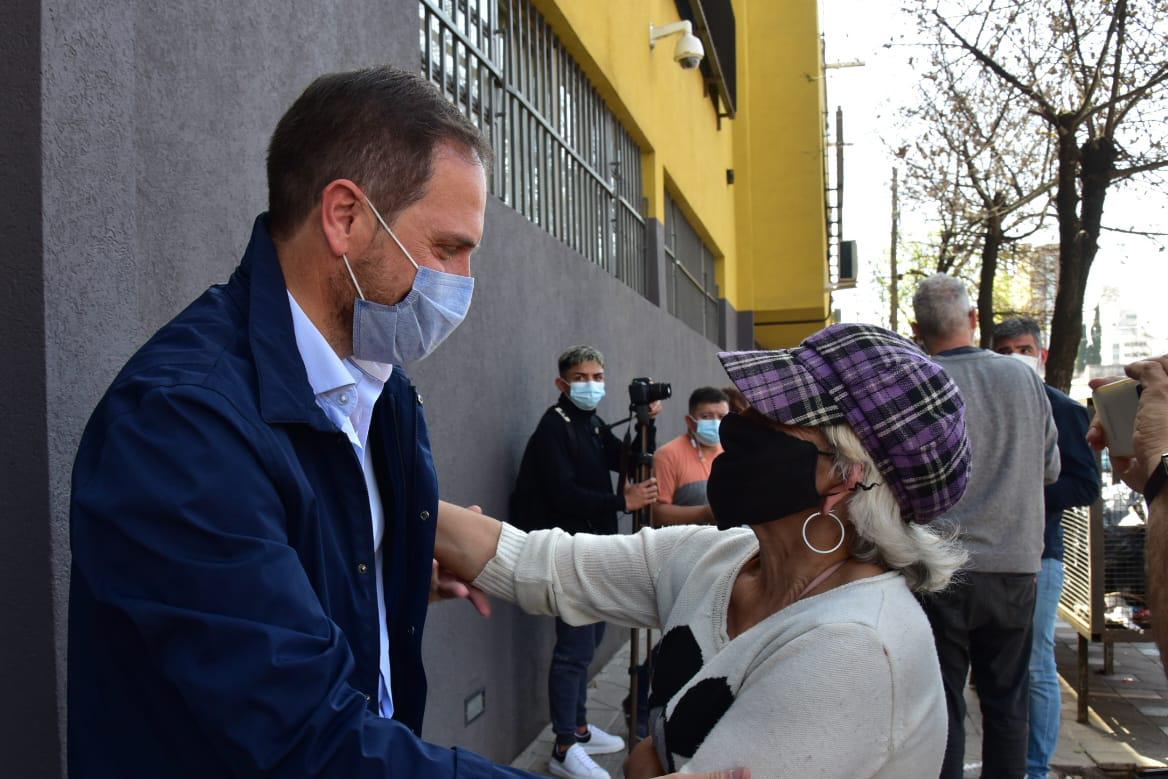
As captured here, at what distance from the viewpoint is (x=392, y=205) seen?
5.64ft

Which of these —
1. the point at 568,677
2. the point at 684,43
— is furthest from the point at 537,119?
the point at 684,43

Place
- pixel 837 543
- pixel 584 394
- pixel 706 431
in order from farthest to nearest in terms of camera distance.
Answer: pixel 706 431 → pixel 584 394 → pixel 837 543

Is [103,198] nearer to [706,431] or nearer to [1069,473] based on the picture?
[706,431]

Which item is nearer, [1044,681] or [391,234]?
[391,234]

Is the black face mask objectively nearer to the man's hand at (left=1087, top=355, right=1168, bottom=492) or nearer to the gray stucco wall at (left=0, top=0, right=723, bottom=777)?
the man's hand at (left=1087, top=355, right=1168, bottom=492)

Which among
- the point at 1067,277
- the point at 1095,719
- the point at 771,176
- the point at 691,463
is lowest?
the point at 1095,719

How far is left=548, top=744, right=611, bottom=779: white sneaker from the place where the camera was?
15.4 ft

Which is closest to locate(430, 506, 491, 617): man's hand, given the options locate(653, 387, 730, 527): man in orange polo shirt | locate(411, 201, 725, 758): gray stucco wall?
locate(411, 201, 725, 758): gray stucco wall

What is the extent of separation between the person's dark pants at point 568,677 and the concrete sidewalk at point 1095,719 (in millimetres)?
256

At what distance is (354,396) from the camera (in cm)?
178

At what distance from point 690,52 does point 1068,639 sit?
21.4 feet

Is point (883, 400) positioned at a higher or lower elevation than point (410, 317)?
lower

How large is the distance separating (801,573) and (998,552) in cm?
220

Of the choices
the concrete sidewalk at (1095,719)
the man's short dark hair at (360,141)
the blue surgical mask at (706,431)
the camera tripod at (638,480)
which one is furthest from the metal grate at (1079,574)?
the man's short dark hair at (360,141)
